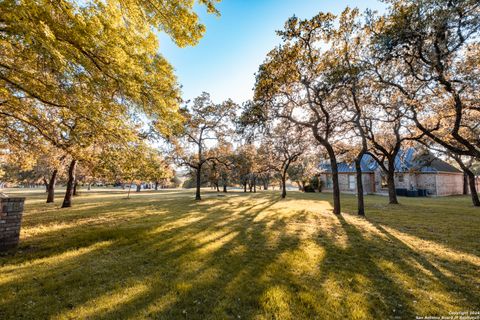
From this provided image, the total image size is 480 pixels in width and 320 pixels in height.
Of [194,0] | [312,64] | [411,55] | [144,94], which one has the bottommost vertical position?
[144,94]

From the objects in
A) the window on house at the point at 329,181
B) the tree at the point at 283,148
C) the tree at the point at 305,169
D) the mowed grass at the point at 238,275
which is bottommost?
the mowed grass at the point at 238,275

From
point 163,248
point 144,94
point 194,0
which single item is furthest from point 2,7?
point 163,248

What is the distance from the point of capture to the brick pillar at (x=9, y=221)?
649 cm

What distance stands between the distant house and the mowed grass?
23933mm

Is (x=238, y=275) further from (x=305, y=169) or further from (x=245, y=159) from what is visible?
(x=305, y=169)

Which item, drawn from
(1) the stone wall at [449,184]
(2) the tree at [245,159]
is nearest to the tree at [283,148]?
(2) the tree at [245,159]

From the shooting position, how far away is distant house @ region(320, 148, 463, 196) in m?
30.0

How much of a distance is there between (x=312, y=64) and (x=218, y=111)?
43.7 feet

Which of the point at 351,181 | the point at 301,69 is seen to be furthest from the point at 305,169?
the point at 301,69

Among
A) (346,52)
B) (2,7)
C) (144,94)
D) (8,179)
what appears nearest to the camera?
(2,7)

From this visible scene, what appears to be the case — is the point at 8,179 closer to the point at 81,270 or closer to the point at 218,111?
the point at 218,111

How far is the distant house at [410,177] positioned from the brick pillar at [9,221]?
3080 cm

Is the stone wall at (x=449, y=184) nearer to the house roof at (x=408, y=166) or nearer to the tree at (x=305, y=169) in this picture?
the house roof at (x=408, y=166)

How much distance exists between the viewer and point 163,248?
681 cm
